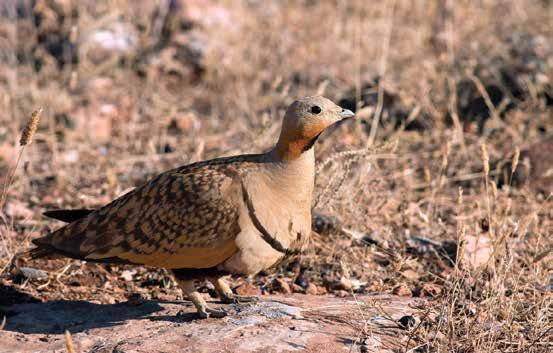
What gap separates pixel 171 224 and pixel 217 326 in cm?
48

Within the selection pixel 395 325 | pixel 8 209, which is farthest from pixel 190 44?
pixel 395 325

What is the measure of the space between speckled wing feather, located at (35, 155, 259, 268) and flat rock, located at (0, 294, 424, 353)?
27 centimetres

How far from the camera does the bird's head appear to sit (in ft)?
12.4

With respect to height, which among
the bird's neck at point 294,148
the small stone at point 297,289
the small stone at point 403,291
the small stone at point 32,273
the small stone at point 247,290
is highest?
the bird's neck at point 294,148

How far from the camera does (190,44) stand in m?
8.59

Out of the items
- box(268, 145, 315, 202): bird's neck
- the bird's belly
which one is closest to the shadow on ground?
the bird's belly

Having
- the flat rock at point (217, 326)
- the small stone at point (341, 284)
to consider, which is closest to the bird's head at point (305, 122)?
the flat rock at point (217, 326)

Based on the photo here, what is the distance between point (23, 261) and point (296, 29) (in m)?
4.86

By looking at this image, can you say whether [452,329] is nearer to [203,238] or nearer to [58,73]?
[203,238]

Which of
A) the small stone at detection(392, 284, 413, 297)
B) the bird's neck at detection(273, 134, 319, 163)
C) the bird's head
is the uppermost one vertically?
the bird's head

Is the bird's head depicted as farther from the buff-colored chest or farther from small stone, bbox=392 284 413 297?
small stone, bbox=392 284 413 297

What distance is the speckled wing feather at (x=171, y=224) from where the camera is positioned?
12.4 ft

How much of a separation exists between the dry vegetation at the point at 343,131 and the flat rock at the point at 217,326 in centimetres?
17

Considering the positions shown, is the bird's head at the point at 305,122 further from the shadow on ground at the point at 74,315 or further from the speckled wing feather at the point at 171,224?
the shadow on ground at the point at 74,315
